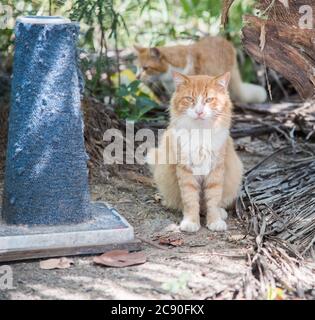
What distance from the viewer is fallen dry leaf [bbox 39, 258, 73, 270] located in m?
3.35

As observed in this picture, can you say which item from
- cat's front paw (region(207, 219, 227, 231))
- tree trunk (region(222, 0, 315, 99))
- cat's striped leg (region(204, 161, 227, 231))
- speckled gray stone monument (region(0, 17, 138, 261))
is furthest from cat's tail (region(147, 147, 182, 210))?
tree trunk (region(222, 0, 315, 99))

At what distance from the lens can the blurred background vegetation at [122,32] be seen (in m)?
5.16

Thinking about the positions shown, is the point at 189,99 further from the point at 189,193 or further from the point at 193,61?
the point at 193,61

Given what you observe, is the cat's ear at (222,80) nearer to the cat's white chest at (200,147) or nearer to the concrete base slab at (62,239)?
the cat's white chest at (200,147)

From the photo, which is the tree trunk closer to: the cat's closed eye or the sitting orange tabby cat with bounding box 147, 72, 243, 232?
the sitting orange tabby cat with bounding box 147, 72, 243, 232

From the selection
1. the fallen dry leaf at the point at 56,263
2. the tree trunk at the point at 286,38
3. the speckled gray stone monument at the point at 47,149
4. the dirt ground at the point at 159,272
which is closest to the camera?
the dirt ground at the point at 159,272

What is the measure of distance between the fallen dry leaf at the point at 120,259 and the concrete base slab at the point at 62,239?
0.06 meters

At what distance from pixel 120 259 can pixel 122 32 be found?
4188 mm

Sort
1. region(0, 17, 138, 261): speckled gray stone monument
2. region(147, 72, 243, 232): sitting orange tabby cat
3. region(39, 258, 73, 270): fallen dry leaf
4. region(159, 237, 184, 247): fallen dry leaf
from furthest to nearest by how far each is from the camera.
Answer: region(147, 72, 243, 232): sitting orange tabby cat < region(159, 237, 184, 247): fallen dry leaf < region(0, 17, 138, 261): speckled gray stone monument < region(39, 258, 73, 270): fallen dry leaf

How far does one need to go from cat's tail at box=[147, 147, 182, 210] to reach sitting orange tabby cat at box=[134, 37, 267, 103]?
258 centimetres

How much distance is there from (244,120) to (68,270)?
10.6 feet

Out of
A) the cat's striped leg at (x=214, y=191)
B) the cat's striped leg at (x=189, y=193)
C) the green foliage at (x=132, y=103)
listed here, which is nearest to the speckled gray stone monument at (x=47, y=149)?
the cat's striped leg at (x=189, y=193)

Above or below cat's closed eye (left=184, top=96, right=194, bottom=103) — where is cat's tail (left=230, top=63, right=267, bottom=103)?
above

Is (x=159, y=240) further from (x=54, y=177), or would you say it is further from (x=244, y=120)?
(x=244, y=120)
